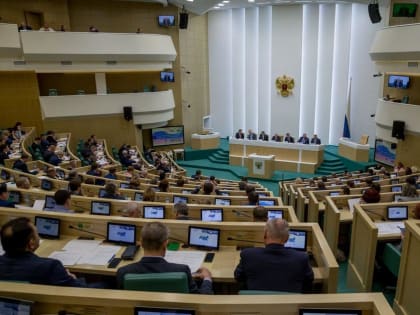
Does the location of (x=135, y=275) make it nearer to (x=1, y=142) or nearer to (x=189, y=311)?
(x=189, y=311)

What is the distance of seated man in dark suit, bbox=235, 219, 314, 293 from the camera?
265 centimetres

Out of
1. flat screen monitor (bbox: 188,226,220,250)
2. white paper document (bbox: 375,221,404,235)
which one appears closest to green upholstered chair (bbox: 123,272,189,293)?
flat screen monitor (bbox: 188,226,220,250)

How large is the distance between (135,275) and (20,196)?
13.2 ft

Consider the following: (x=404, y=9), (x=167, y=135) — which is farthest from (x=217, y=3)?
(x=404, y=9)

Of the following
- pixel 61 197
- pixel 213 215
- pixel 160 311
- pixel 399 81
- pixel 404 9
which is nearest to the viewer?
pixel 160 311

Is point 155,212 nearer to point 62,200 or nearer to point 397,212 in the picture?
point 62,200

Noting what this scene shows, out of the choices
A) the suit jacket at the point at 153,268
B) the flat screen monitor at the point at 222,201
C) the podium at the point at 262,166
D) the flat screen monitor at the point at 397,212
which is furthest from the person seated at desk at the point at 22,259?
the podium at the point at 262,166

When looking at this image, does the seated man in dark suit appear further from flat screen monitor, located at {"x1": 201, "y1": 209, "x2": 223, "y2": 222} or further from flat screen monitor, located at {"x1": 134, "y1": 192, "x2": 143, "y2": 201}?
flat screen monitor, located at {"x1": 134, "y1": 192, "x2": 143, "y2": 201}

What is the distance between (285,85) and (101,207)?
14.6 m

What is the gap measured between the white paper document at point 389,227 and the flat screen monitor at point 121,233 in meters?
3.14

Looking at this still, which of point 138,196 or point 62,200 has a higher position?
point 62,200

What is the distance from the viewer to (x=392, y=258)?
437cm

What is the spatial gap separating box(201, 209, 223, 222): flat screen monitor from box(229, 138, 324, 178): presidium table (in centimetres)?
880

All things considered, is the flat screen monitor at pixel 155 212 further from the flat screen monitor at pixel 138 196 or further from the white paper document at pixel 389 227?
the white paper document at pixel 389 227
